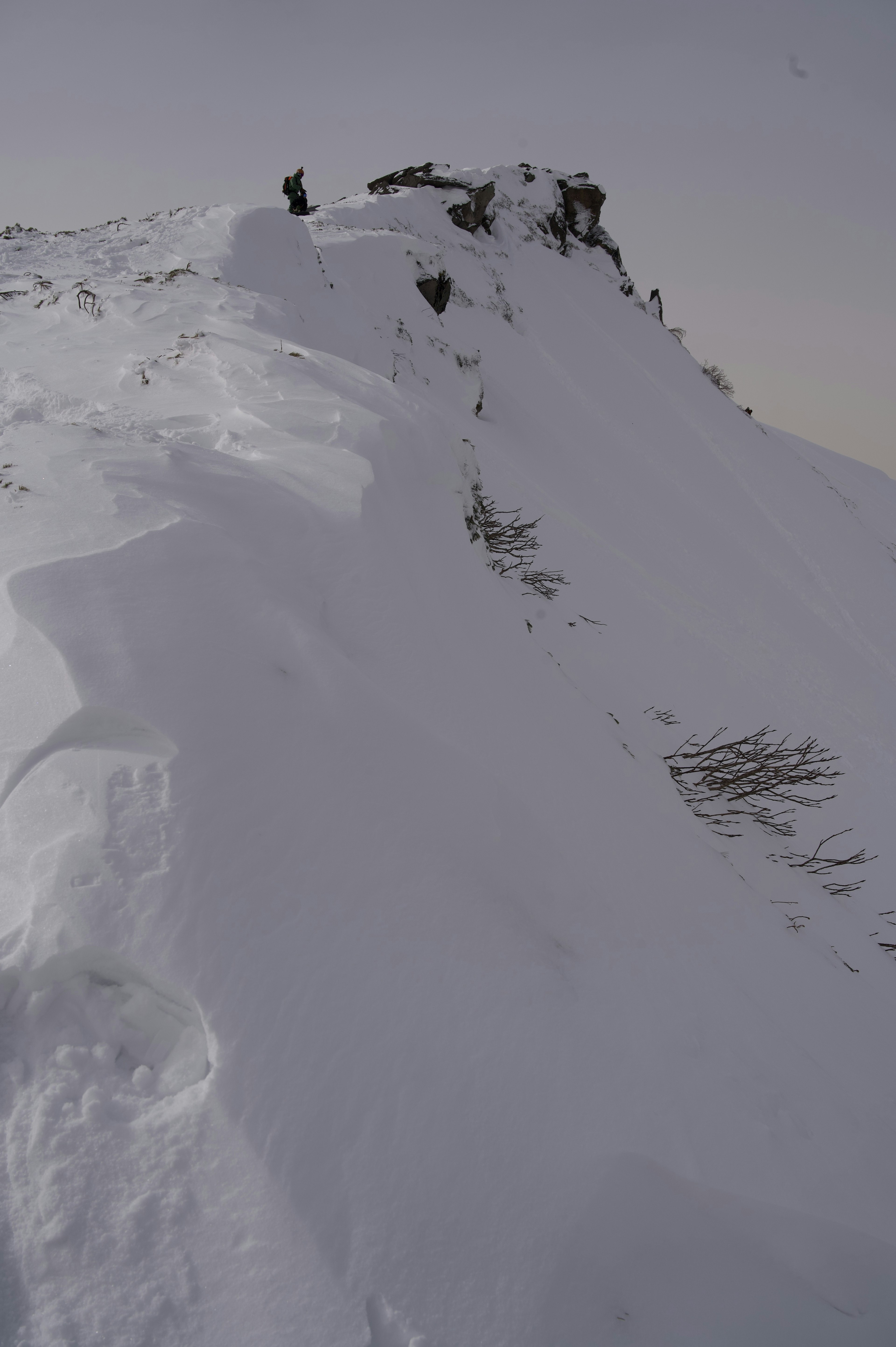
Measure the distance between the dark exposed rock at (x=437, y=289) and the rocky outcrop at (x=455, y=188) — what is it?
5223 millimetres

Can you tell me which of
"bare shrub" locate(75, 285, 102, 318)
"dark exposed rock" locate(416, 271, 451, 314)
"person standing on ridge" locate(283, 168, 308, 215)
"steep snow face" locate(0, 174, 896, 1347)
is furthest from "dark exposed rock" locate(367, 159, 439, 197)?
"steep snow face" locate(0, 174, 896, 1347)

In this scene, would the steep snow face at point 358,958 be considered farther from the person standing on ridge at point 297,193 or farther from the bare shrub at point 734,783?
the person standing on ridge at point 297,193

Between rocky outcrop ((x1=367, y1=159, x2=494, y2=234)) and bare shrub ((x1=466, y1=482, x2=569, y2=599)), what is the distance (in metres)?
11.3

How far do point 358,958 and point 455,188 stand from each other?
16.5 m

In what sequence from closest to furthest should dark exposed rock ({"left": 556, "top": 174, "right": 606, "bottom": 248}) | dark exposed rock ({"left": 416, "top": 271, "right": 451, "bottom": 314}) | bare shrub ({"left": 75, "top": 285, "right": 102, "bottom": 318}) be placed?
1. bare shrub ({"left": 75, "top": 285, "right": 102, "bottom": 318})
2. dark exposed rock ({"left": 416, "top": 271, "right": 451, "bottom": 314})
3. dark exposed rock ({"left": 556, "top": 174, "right": 606, "bottom": 248})

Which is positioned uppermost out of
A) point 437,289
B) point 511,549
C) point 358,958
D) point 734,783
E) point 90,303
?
point 437,289

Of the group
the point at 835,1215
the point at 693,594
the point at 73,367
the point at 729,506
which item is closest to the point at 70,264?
the point at 73,367

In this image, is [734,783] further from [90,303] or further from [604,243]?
[604,243]

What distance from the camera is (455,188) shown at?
1405 centimetres

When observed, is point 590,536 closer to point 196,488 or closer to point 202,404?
point 202,404

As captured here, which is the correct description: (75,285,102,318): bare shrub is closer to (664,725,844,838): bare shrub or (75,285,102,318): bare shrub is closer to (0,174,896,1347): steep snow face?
(0,174,896,1347): steep snow face

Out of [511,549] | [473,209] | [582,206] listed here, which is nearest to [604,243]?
[582,206]

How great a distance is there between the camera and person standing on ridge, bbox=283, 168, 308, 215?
10.4m

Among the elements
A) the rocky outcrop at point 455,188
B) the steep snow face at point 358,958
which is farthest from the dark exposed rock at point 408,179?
the steep snow face at point 358,958
